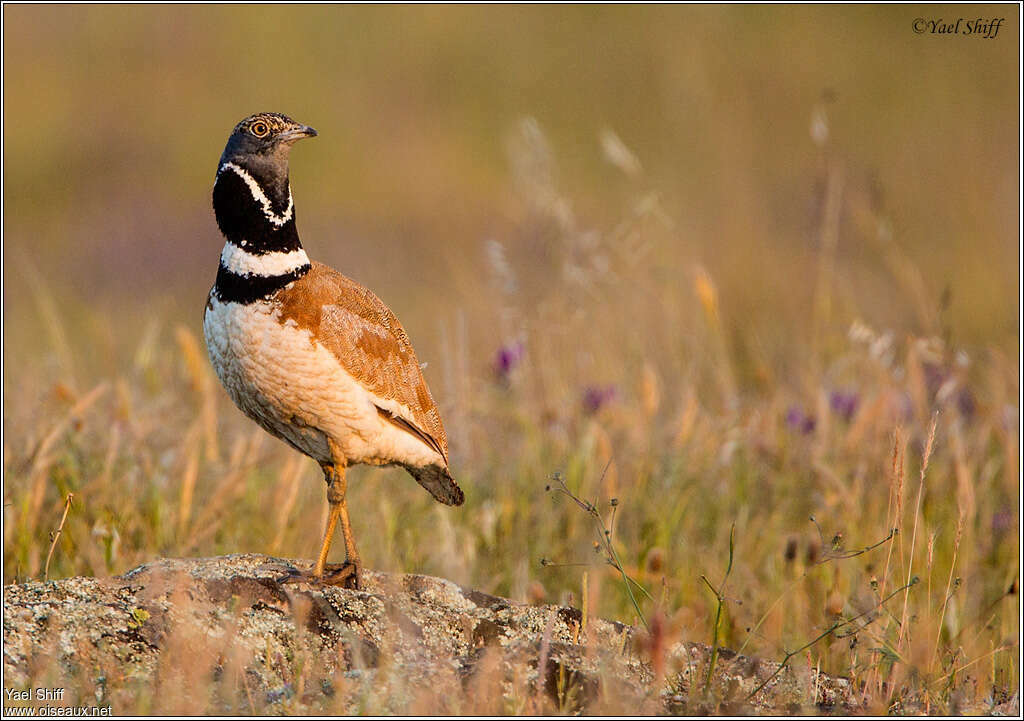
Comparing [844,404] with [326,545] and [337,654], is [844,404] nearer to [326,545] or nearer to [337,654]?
[326,545]

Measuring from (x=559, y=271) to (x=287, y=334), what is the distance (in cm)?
515

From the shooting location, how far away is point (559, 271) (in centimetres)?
918

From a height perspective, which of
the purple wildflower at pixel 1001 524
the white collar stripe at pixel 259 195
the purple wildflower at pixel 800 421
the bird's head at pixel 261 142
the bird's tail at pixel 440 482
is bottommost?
the bird's tail at pixel 440 482

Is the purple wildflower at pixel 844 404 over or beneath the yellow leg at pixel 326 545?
over

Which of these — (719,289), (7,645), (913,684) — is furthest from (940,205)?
(7,645)

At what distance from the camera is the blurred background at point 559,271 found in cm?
607

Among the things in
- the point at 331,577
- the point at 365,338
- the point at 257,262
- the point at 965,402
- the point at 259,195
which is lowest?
the point at 331,577

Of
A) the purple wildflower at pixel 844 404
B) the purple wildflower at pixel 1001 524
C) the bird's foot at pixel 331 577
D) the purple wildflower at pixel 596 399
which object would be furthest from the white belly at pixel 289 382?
the purple wildflower at pixel 1001 524

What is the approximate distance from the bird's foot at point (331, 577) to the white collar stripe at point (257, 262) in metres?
1.06

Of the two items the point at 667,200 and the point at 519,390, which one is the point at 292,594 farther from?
the point at 667,200

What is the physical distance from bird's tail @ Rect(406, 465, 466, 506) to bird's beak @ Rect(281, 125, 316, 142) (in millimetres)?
1369

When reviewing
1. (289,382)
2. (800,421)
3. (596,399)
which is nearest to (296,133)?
(289,382)

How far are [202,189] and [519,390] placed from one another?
12751mm

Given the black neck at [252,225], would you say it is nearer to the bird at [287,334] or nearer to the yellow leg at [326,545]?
the bird at [287,334]
